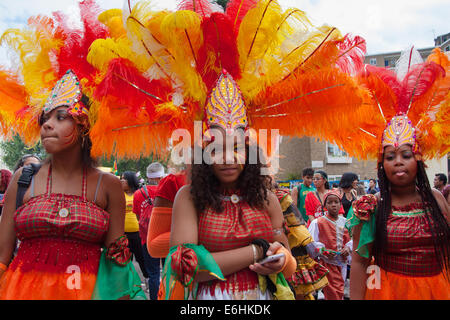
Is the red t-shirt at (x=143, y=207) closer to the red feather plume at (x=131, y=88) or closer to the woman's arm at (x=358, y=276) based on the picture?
the red feather plume at (x=131, y=88)

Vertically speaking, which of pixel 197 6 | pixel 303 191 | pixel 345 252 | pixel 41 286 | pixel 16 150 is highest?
pixel 16 150

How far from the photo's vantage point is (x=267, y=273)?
6.23 ft

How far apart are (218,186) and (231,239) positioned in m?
0.34

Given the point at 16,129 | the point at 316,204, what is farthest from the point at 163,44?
the point at 316,204

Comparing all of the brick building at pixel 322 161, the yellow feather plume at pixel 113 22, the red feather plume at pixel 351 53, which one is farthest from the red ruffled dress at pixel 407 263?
the brick building at pixel 322 161

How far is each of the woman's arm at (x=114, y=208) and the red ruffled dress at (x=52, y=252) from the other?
0.13 meters

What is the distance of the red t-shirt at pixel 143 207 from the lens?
4988 millimetres

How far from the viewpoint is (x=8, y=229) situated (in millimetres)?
2113

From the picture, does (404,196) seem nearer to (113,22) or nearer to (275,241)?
(275,241)

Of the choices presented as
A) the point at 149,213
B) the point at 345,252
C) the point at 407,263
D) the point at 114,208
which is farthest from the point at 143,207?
the point at 407,263

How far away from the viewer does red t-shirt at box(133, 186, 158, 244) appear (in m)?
4.99

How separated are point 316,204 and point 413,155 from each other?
3.68 meters
